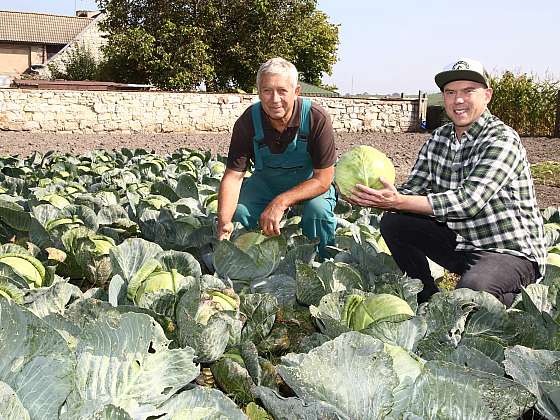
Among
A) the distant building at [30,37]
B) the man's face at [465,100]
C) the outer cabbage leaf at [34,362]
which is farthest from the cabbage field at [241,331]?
the distant building at [30,37]

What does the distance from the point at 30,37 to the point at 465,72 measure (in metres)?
60.5

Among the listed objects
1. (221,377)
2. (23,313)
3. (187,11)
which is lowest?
(221,377)

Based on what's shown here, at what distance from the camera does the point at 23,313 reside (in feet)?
6.64

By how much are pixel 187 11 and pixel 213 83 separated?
397 cm

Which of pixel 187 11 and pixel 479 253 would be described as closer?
pixel 479 253

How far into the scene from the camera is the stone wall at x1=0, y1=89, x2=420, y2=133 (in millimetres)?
19469

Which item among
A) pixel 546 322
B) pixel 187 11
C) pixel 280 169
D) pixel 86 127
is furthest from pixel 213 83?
pixel 546 322

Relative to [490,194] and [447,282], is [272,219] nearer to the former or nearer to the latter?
[490,194]

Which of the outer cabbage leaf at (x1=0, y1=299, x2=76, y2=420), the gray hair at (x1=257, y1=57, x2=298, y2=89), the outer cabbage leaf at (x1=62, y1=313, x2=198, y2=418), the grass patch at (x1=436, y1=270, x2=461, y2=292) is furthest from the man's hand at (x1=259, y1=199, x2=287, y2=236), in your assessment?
the outer cabbage leaf at (x1=0, y1=299, x2=76, y2=420)

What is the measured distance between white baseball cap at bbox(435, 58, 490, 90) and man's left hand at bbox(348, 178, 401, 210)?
0.68 meters

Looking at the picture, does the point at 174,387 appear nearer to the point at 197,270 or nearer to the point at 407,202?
the point at 197,270

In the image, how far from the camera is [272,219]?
14.1 ft

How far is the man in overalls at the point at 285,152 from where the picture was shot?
4473mm

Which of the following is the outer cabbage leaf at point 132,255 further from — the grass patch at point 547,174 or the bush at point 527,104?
the bush at point 527,104
